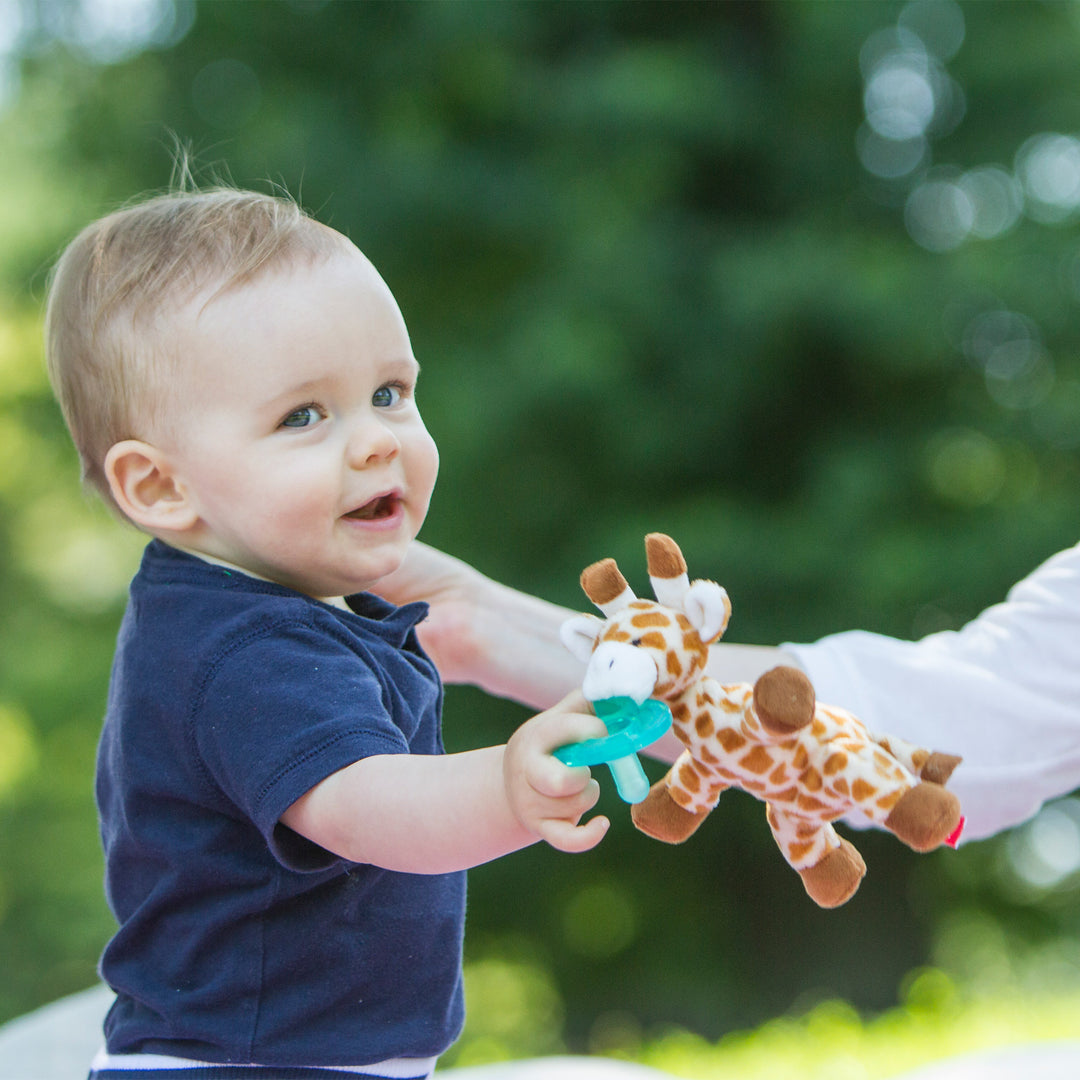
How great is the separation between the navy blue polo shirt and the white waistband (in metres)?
0.01

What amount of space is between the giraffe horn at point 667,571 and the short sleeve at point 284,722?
260 millimetres

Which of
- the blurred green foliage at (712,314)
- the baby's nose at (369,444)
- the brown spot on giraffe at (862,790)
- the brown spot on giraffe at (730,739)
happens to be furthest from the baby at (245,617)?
the blurred green foliage at (712,314)

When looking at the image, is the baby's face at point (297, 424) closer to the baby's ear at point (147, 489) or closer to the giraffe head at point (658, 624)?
the baby's ear at point (147, 489)

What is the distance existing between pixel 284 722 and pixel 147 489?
1.14 ft

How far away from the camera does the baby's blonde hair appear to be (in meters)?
1.20

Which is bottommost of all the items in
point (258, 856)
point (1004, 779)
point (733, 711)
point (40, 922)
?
point (40, 922)

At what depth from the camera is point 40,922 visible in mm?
7637

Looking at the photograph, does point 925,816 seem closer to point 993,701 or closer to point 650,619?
point 650,619

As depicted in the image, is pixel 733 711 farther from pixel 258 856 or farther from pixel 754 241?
pixel 754 241

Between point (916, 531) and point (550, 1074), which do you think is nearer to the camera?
point (550, 1074)

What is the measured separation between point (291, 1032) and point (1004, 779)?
44.9 inches

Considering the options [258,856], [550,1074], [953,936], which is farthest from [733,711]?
[953,936]

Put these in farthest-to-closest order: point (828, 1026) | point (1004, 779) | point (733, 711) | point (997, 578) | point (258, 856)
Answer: point (997, 578)
point (828, 1026)
point (1004, 779)
point (258, 856)
point (733, 711)


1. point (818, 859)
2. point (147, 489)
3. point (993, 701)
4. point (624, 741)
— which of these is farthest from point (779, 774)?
point (993, 701)
